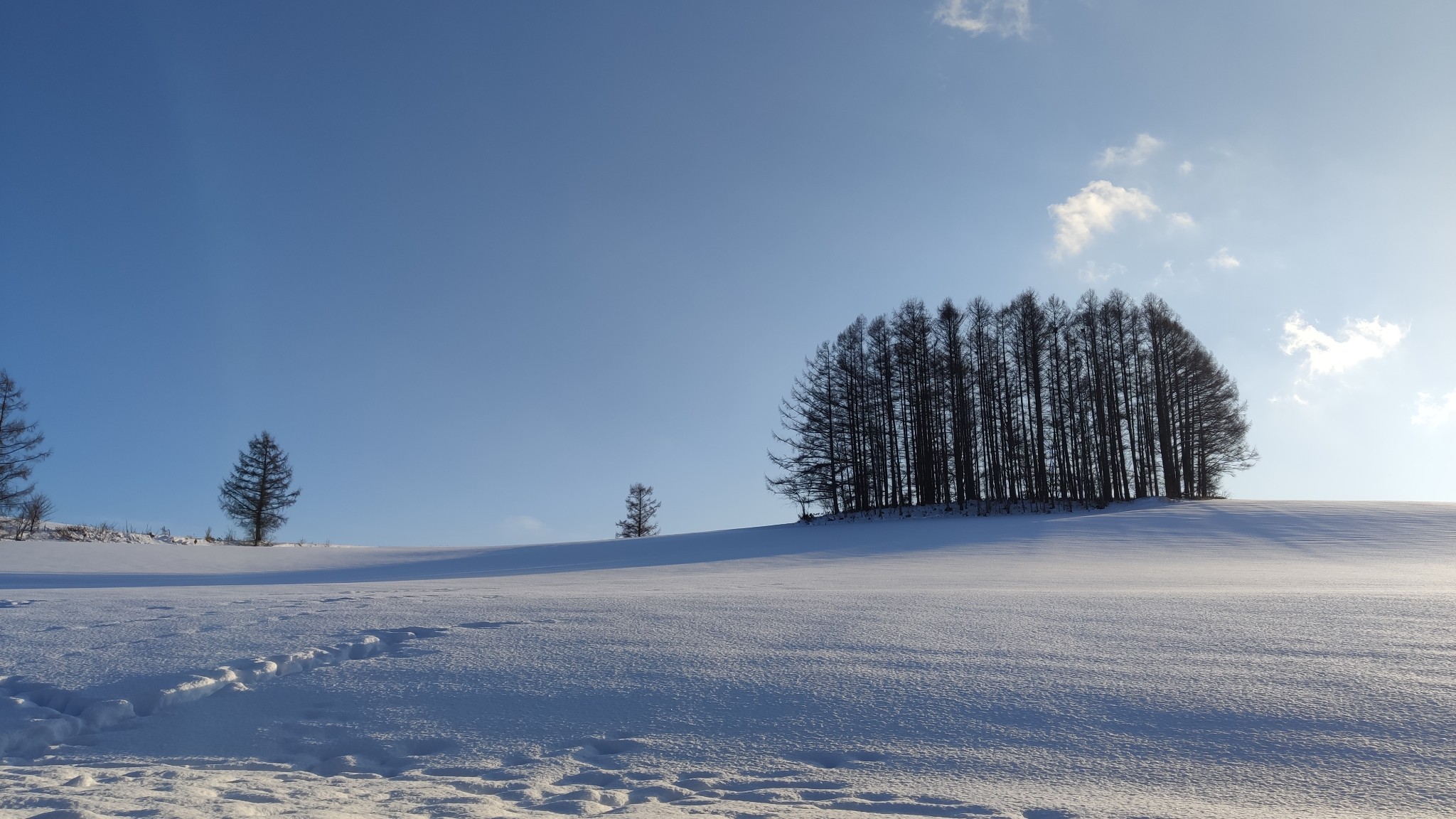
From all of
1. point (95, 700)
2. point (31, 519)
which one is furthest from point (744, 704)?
point (31, 519)

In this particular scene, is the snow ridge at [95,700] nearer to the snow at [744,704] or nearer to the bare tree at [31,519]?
the snow at [744,704]

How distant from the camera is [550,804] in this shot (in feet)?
8.67

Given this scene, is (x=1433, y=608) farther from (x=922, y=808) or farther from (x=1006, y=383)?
(x=1006, y=383)

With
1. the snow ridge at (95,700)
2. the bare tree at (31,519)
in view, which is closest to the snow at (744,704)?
the snow ridge at (95,700)

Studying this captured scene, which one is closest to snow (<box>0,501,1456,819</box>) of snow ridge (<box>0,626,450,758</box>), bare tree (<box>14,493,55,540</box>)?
snow ridge (<box>0,626,450,758</box>)

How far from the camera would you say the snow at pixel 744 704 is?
2.64 meters

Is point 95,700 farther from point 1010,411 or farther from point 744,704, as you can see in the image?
point 1010,411

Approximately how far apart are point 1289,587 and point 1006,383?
2299cm

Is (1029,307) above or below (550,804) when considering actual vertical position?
above

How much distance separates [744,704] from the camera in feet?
11.6

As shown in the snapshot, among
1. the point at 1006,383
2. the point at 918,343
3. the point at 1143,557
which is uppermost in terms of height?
the point at 918,343

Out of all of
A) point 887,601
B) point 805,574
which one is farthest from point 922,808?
point 805,574

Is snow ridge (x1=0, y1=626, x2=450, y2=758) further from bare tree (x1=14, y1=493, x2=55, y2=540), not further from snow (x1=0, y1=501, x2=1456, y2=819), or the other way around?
bare tree (x1=14, y1=493, x2=55, y2=540)

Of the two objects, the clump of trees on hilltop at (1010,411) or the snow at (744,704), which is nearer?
the snow at (744,704)
